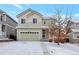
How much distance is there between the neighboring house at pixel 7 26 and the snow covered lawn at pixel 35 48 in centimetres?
22

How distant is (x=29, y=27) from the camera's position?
8648mm

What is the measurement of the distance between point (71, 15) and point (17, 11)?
1280mm

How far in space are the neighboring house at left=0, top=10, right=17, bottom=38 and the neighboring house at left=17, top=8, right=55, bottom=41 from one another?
16 cm

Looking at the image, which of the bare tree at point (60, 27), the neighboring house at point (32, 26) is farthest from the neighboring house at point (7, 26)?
the bare tree at point (60, 27)

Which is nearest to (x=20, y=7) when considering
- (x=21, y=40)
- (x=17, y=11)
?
(x=17, y=11)

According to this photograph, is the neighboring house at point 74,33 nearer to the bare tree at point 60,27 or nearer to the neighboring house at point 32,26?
the bare tree at point 60,27

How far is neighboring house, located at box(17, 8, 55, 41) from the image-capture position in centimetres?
858

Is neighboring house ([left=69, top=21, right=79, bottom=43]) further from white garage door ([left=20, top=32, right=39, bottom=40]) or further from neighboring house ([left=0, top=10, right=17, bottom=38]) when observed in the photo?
neighboring house ([left=0, top=10, right=17, bottom=38])

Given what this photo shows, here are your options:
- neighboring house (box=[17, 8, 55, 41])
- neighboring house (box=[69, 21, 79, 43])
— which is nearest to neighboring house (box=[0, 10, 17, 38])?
neighboring house (box=[17, 8, 55, 41])

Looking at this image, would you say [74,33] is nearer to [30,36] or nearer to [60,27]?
[60,27]

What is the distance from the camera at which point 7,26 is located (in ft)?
28.2

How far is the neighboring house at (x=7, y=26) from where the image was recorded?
27.9ft
